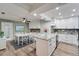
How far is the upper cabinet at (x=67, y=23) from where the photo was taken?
146 centimetres

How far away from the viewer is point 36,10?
152cm

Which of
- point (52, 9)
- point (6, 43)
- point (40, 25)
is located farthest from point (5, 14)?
point (52, 9)

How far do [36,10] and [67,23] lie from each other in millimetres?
774

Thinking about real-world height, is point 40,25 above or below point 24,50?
above

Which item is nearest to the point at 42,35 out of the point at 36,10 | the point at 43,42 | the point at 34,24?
the point at 43,42

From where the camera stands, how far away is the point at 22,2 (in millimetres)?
1452

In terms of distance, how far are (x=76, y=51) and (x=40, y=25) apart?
995 millimetres

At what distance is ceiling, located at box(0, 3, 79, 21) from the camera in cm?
139

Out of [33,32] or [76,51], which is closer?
[76,51]

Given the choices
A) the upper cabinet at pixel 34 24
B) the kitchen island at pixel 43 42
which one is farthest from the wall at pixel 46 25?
the kitchen island at pixel 43 42

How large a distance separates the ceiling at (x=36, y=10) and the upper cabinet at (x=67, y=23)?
9 cm

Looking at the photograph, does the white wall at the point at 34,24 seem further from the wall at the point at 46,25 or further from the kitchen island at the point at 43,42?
the kitchen island at the point at 43,42

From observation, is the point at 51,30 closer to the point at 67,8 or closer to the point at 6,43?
the point at 67,8

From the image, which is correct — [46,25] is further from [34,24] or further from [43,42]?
[43,42]
